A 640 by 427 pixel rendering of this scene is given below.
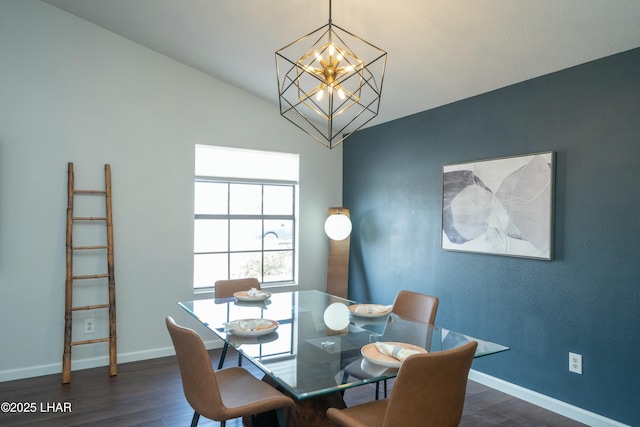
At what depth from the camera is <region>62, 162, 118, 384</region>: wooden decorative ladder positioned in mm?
3371

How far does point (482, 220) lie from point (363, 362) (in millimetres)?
1988

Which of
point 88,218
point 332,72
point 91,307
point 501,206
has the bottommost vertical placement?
point 91,307

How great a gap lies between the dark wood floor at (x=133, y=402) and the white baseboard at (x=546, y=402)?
44mm

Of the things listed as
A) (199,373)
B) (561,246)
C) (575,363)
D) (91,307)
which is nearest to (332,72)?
(199,373)

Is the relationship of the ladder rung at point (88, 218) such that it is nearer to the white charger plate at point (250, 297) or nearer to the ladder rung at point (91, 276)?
the ladder rung at point (91, 276)

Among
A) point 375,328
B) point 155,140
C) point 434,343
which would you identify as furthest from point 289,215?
point 434,343

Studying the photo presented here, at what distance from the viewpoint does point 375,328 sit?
2344 mm

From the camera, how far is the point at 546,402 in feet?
9.40

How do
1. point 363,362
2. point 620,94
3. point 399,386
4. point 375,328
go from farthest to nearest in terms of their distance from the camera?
point 620,94, point 375,328, point 363,362, point 399,386

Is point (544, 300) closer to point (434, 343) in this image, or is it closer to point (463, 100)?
point (434, 343)

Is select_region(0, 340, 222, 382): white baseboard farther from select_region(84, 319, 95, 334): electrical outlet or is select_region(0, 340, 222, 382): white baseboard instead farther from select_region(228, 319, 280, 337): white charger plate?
select_region(228, 319, 280, 337): white charger plate

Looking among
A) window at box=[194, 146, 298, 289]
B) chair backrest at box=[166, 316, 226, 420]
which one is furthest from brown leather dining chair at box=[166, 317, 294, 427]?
window at box=[194, 146, 298, 289]

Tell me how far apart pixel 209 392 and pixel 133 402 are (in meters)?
1.54

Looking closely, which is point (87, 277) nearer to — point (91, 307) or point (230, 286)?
point (91, 307)
